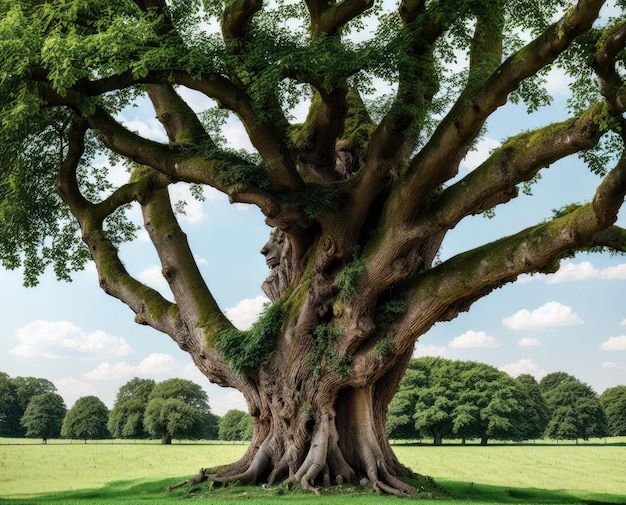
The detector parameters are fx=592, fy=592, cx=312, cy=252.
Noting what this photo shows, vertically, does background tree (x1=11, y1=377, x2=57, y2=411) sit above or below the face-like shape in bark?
above

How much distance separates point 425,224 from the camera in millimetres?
13695

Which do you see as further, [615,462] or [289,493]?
[615,462]

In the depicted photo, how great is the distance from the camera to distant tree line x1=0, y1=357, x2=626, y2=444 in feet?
180

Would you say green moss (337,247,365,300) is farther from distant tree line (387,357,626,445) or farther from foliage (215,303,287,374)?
distant tree line (387,357,626,445)

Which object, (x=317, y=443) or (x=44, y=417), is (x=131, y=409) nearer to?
(x=44, y=417)

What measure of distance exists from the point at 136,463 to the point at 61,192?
16.1 meters

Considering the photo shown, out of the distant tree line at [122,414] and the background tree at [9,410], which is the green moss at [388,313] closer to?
the distant tree line at [122,414]

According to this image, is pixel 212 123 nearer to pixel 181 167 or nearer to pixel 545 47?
pixel 181 167

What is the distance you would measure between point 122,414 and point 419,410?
114 ft

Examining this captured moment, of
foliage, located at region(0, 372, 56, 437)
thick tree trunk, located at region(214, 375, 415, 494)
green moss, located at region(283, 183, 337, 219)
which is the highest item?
foliage, located at region(0, 372, 56, 437)

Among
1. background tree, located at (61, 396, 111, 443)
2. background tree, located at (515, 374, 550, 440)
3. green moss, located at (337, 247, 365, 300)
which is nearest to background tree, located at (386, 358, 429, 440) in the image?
background tree, located at (515, 374, 550, 440)

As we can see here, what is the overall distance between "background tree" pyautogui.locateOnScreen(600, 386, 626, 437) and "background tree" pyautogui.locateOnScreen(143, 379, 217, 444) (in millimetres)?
48979

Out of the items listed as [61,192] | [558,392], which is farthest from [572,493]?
[558,392]

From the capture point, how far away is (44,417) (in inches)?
2852
